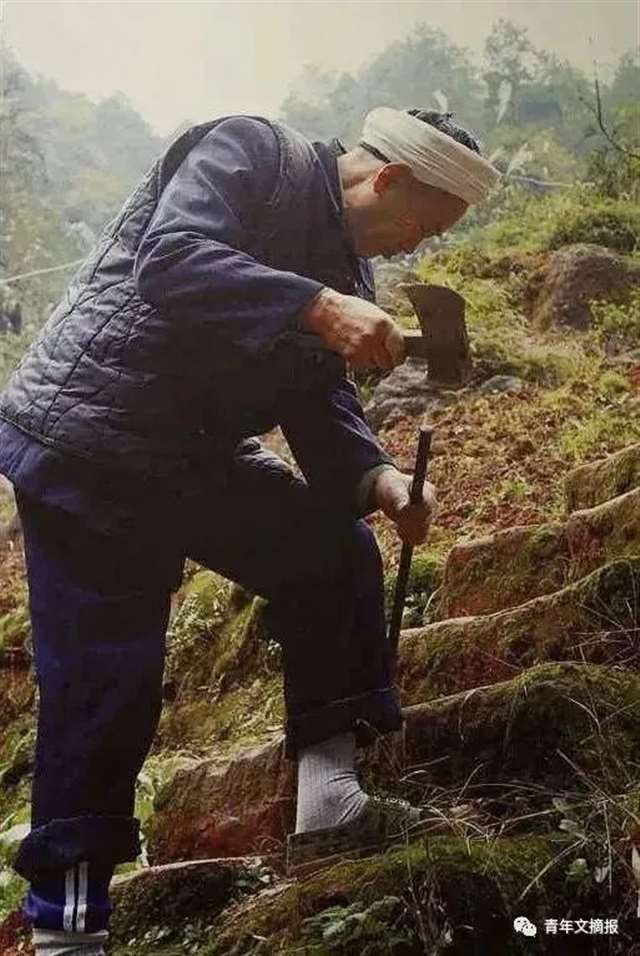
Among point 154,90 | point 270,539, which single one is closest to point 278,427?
point 270,539

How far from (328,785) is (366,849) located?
128 mm

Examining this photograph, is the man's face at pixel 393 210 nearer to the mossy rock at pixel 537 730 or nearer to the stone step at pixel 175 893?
the mossy rock at pixel 537 730

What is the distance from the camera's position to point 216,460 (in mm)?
2209

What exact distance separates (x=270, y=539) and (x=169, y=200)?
0.63 m

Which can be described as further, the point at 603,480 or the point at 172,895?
the point at 603,480

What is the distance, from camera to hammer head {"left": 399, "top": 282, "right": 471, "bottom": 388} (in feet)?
8.21

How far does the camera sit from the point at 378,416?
110 inches

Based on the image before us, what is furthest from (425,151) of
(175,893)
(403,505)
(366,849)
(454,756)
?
(175,893)

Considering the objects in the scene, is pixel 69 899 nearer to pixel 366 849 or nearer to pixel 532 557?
pixel 366 849

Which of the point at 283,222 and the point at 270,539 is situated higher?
the point at 283,222

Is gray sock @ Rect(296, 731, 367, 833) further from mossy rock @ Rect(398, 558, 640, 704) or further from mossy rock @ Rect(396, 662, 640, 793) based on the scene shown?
mossy rock @ Rect(398, 558, 640, 704)

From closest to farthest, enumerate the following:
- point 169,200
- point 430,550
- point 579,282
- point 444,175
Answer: point 169,200 < point 444,175 < point 430,550 < point 579,282

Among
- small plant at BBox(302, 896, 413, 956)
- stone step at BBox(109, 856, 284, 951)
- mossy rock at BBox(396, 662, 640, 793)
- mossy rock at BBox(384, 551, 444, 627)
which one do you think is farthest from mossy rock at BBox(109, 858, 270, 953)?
mossy rock at BBox(384, 551, 444, 627)

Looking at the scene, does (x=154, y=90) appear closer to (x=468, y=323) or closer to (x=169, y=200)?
(x=468, y=323)
